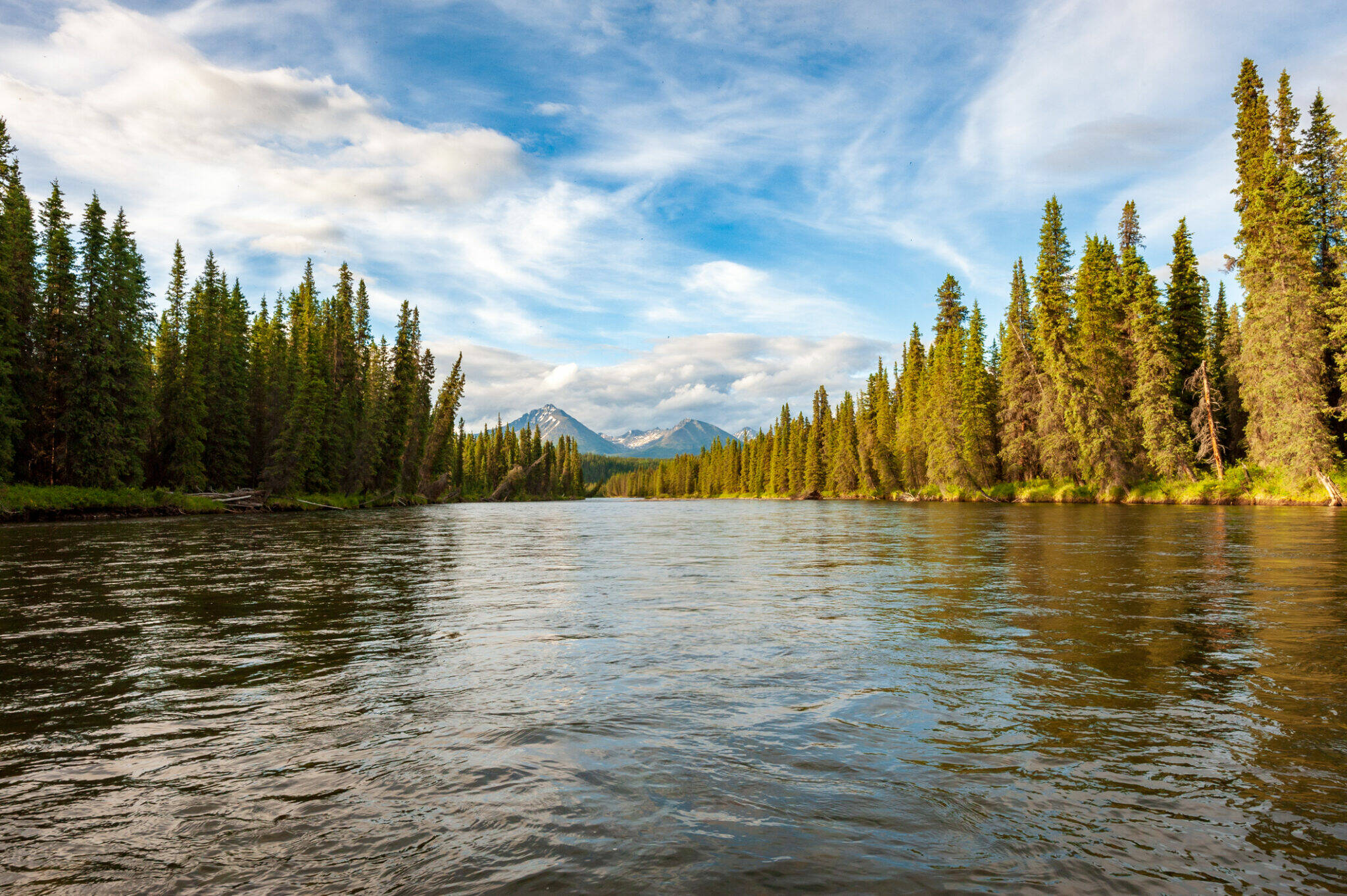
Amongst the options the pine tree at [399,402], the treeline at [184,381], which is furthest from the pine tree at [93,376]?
the pine tree at [399,402]

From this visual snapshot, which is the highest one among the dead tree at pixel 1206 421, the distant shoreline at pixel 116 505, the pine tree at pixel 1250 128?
the pine tree at pixel 1250 128

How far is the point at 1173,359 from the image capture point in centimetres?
5259

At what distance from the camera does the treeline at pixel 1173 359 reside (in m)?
40.3

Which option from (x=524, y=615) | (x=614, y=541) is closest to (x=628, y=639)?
(x=524, y=615)

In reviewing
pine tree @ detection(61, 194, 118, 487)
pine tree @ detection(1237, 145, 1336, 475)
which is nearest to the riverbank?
pine tree @ detection(1237, 145, 1336, 475)

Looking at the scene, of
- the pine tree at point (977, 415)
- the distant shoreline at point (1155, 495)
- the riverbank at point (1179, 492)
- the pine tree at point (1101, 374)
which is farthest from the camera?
the pine tree at point (977, 415)

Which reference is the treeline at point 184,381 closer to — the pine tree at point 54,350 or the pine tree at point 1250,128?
the pine tree at point 54,350

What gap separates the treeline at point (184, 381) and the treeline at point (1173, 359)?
60.9 meters

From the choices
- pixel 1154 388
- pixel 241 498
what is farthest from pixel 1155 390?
pixel 241 498

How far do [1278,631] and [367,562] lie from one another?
66.4 ft

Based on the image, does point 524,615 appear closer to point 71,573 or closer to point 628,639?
point 628,639

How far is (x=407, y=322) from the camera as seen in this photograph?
7781cm

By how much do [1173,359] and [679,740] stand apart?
62620 mm

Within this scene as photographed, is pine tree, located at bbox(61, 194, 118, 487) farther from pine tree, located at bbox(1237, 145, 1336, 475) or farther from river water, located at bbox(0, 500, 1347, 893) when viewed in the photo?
pine tree, located at bbox(1237, 145, 1336, 475)
